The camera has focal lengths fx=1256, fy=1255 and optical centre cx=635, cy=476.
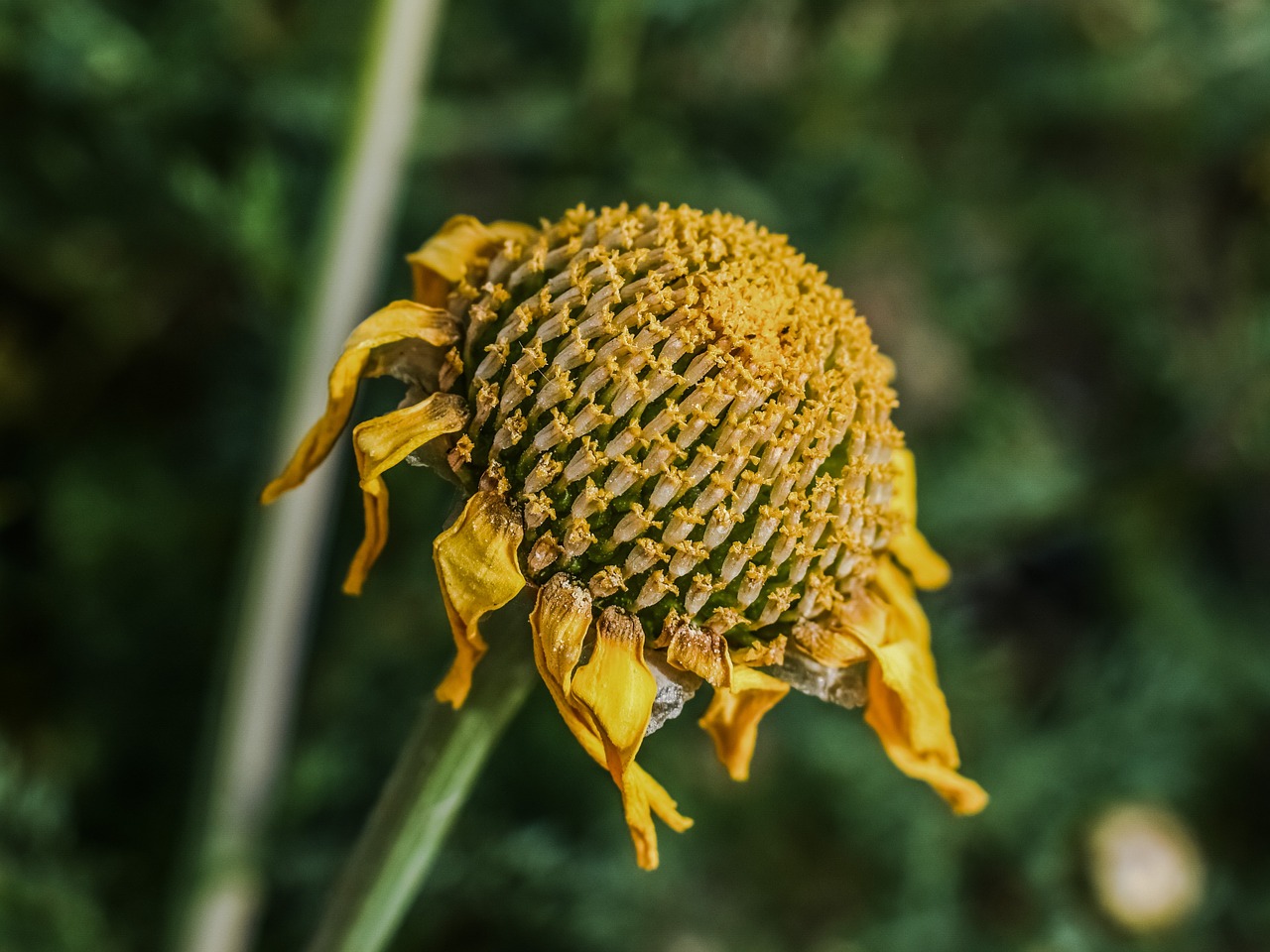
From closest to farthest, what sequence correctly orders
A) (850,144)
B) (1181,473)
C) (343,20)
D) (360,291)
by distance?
(360,291)
(343,20)
(850,144)
(1181,473)

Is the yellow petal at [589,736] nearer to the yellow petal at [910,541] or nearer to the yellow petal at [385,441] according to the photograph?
the yellow petal at [385,441]

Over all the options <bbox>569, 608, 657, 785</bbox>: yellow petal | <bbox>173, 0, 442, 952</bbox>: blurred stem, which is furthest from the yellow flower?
<bbox>173, 0, 442, 952</bbox>: blurred stem

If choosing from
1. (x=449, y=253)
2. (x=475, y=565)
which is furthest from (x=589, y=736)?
(x=449, y=253)

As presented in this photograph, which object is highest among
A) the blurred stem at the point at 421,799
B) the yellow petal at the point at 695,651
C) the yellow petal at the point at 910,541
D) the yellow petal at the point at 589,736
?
the yellow petal at the point at 910,541

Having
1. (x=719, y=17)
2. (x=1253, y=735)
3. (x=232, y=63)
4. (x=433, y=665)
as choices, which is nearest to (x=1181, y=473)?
(x=1253, y=735)

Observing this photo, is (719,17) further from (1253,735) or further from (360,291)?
(1253,735)

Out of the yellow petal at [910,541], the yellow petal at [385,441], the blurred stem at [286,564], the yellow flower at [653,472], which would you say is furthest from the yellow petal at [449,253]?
the blurred stem at [286,564]

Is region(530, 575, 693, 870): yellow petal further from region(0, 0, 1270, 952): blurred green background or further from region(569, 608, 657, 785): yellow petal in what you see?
region(0, 0, 1270, 952): blurred green background
